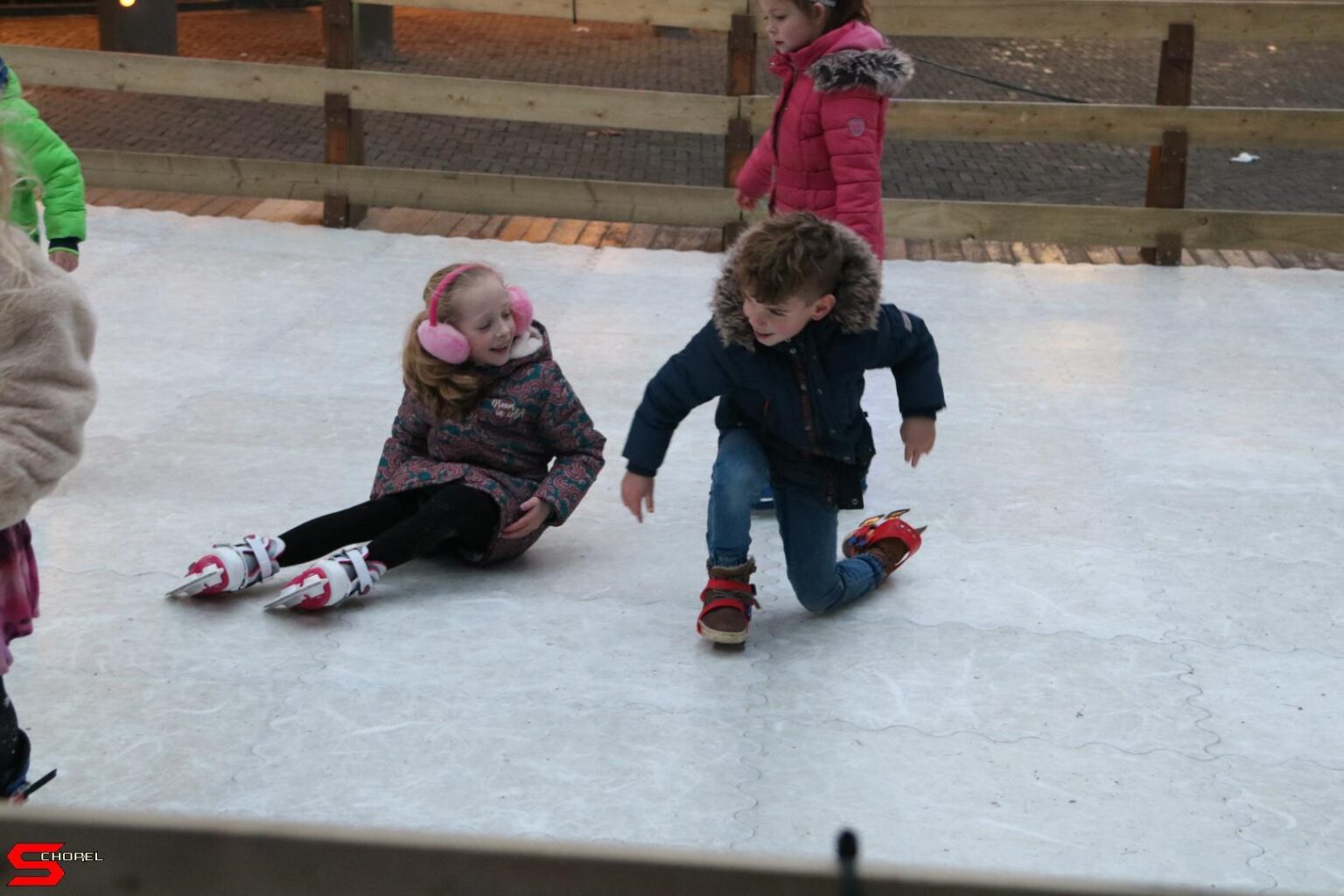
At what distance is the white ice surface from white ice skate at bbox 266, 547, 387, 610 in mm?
62

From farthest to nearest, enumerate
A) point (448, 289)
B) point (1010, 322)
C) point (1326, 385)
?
point (1010, 322) < point (1326, 385) < point (448, 289)

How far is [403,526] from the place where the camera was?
3979mm

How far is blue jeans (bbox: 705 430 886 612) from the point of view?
12.1ft

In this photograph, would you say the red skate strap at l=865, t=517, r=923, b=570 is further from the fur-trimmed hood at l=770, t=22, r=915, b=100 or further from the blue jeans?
the fur-trimmed hood at l=770, t=22, r=915, b=100

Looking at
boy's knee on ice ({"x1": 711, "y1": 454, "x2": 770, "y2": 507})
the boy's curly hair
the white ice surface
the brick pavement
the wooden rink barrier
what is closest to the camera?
the wooden rink barrier

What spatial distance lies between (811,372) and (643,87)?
9912 mm

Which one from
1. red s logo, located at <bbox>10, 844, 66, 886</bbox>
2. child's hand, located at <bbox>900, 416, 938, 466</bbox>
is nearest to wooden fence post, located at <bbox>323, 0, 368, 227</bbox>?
child's hand, located at <bbox>900, 416, 938, 466</bbox>

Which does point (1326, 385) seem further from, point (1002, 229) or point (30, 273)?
point (30, 273)

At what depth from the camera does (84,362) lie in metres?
2.45

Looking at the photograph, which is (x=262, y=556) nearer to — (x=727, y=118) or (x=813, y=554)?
(x=813, y=554)

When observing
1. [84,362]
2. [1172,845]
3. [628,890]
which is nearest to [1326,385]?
[1172,845]

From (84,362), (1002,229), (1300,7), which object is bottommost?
(1002,229)

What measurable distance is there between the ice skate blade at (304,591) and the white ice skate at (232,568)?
0.44 feet

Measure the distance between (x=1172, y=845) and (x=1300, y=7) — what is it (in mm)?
5557
